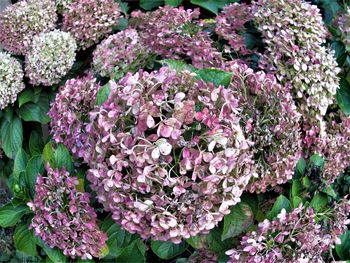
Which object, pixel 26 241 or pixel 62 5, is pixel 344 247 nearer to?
pixel 26 241

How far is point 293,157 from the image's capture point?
1.49 meters

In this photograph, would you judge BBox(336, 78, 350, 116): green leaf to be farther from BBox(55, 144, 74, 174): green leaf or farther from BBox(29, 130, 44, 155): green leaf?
BBox(29, 130, 44, 155): green leaf

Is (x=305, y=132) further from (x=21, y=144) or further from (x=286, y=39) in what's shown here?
(x=21, y=144)

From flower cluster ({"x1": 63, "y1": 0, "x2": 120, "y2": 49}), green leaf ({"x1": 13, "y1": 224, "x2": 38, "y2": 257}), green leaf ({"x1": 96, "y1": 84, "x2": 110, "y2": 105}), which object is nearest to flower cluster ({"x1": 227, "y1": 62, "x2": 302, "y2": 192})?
green leaf ({"x1": 96, "y1": 84, "x2": 110, "y2": 105})

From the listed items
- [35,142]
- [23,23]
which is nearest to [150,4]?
[23,23]

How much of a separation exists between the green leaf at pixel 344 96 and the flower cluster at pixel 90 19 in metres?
0.97

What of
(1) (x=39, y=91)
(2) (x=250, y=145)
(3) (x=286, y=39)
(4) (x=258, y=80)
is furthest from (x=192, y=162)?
(1) (x=39, y=91)

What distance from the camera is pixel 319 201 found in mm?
1622

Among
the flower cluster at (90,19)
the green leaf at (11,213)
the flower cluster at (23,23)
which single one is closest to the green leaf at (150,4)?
the flower cluster at (90,19)

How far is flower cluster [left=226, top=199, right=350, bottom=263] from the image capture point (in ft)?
4.70

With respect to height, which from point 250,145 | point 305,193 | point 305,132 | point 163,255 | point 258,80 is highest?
point 258,80

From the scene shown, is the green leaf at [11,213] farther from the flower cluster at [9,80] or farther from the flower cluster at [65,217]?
the flower cluster at [9,80]

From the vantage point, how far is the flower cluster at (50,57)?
6.69 ft

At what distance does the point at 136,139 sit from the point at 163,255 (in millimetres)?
503
